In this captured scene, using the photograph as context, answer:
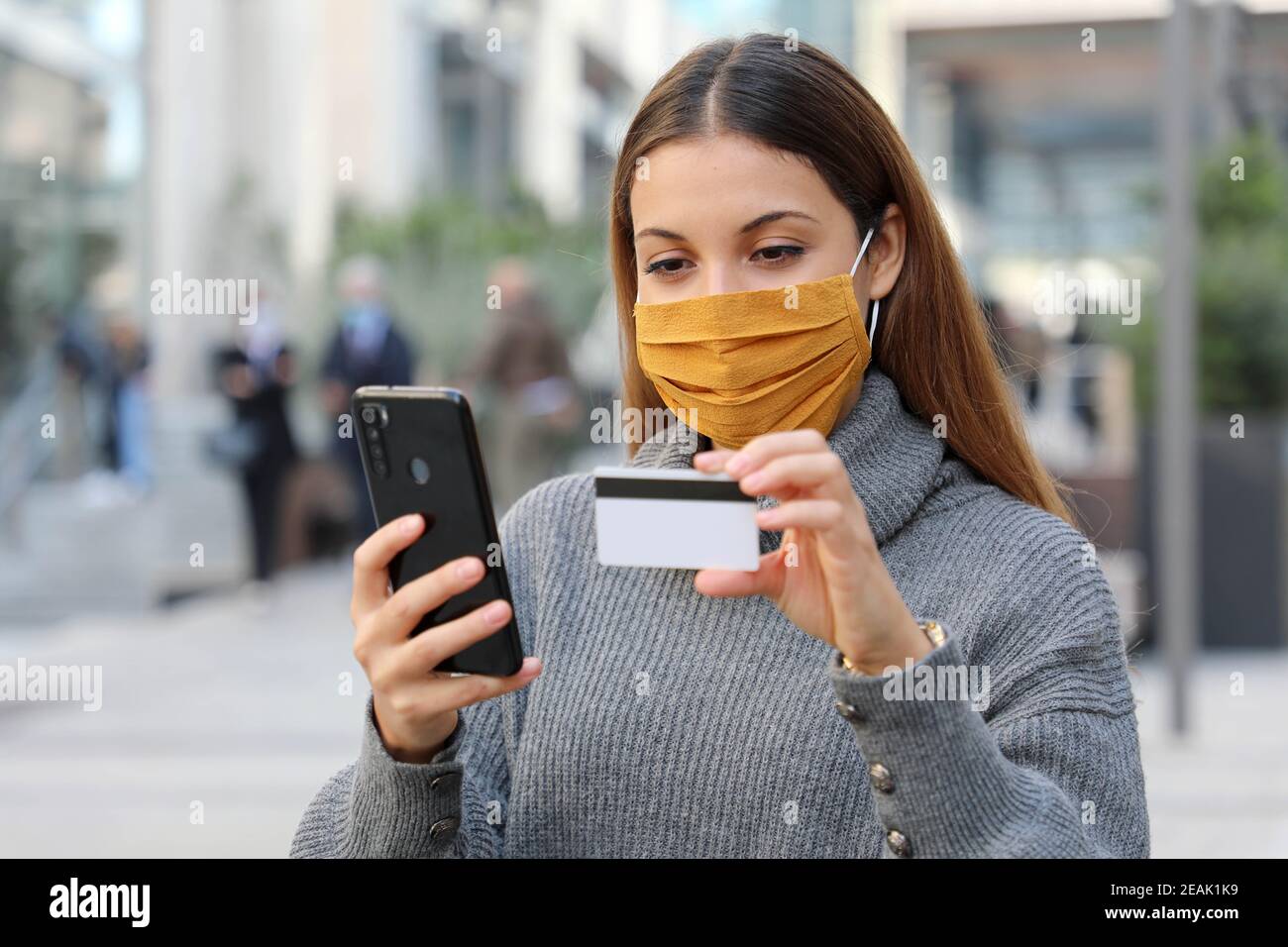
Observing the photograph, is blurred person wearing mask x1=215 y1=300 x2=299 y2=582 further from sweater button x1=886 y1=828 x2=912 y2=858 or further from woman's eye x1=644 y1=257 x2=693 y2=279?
sweater button x1=886 y1=828 x2=912 y2=858

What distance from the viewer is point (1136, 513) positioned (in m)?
8.45

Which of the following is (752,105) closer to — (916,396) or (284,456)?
(916,396)

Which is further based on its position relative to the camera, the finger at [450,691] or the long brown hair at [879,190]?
the long brown hair at [879,190]

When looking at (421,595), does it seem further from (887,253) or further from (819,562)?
(887,253)

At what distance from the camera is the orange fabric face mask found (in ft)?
6.18

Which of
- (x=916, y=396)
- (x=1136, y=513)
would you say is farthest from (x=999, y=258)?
(x=916, y=396)

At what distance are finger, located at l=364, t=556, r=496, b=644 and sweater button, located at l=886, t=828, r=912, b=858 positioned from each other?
1.39 ft

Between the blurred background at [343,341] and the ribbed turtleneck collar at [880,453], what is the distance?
15.1 inches

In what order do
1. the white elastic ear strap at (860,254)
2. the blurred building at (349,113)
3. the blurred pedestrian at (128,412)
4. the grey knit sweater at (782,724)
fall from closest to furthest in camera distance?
the grey knit sweater at (782,724), the white elastic ear strap at (860,254), the blurred pedestrian at (128,412), the blurred building at (349,113)

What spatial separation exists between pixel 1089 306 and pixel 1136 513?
2.09m

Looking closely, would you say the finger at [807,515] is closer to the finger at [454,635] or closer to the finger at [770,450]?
the finger at [770,450]

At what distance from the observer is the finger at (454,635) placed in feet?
4.72

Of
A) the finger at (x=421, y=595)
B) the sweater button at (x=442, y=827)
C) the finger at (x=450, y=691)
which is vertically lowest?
the sweater button at (x=442, y=827)

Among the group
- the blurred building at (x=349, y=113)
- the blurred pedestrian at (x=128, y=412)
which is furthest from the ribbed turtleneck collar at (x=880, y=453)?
the blurred building at (x=349, y=113)
